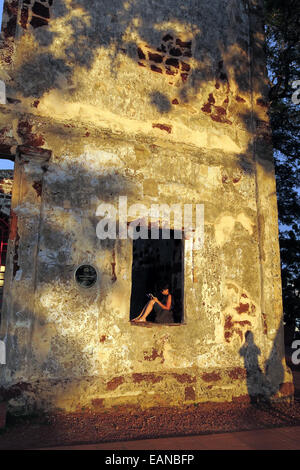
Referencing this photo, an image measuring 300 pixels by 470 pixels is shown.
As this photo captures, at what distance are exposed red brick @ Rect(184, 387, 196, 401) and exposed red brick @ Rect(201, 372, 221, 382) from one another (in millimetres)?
227

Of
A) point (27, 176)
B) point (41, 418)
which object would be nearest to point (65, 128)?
point (27, 176)

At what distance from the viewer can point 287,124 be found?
938 centimetres

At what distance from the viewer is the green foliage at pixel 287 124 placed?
7714 millimetres

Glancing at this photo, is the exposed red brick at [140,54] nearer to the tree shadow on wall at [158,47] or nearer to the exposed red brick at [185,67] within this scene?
the tree shadow on wall at [158,47]

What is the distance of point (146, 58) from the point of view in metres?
5.40

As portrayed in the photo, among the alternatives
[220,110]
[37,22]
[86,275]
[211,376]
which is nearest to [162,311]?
[211,376]

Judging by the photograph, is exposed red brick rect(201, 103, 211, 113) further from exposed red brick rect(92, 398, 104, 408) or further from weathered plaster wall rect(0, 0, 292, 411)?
exposed red brick rect(92, 398, 104, 408)

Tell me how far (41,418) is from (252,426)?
245 centimetres

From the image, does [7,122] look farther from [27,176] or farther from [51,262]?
[51,262]

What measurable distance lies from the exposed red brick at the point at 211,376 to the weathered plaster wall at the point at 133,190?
0.6 inches

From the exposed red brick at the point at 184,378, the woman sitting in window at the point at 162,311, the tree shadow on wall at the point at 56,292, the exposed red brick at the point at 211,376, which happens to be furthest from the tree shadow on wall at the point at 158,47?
the exposed red brick at the point at 184,378

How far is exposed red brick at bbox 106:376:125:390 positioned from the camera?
14.6 ft

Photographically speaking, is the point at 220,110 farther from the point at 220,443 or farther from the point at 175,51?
the point at 220,443

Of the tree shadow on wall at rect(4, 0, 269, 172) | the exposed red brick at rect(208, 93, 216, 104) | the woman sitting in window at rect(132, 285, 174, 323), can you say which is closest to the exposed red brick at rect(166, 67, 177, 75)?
the tree shadow on wall at rect(4, 0, 269, 172)
